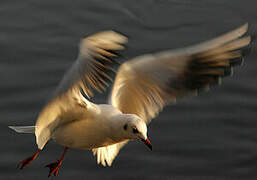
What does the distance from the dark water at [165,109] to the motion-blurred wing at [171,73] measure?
7.51ft

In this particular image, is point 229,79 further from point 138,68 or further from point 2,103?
point 138,68

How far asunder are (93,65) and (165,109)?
3408 millimetres

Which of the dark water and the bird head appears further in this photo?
the dark water

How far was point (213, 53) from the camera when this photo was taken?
4773 mm

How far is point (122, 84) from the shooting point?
5.19 metres

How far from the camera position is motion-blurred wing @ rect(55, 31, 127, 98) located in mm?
4500

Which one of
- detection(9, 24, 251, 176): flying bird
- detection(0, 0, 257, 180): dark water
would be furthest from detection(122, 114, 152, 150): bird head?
detection(0, 0, 257, 180): dark water

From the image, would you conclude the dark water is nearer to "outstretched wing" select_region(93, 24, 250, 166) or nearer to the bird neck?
"outstretched wing" select_region(93, 24, 250, 166)

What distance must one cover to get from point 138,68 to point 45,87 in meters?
3.07

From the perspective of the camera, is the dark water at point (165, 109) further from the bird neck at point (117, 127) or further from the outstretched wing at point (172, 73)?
the bird neck at point (117, 127)

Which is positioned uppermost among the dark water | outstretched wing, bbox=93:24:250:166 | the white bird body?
outstretched wing, bbox=93:24:250:166

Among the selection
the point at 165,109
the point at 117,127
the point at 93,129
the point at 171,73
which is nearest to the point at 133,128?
the point at 117,127

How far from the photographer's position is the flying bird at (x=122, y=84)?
4602mm

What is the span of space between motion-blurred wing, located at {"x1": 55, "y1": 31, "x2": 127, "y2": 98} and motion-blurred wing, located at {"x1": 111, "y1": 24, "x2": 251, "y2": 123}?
13.8 inches
